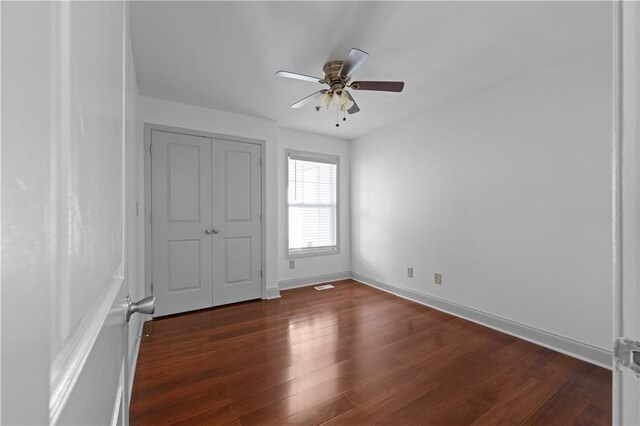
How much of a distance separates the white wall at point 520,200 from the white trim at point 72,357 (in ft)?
9.82

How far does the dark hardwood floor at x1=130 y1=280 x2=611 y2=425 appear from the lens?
1562 millimetres

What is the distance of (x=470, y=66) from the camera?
2346mm

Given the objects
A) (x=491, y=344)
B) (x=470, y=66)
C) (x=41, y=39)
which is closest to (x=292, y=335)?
(x=491, y=344)

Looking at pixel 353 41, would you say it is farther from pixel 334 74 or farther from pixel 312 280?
pixel 312 280

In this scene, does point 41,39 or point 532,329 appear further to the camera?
point 532,329

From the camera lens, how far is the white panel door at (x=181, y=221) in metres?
2.95

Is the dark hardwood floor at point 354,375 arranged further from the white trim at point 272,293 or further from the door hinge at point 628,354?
the door hinge at point 628,354

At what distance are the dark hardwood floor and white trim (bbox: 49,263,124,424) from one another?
61.0 inches

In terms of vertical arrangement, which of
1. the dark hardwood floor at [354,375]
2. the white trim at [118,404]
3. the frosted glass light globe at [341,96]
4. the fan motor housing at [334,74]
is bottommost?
the dark hardwood floor at [354,375]

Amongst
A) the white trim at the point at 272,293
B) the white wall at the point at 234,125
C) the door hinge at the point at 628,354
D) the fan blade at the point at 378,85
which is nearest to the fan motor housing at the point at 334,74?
the fan blade at the point at 378,85

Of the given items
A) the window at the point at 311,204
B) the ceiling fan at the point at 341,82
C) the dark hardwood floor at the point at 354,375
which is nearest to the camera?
the dark hardwood floor at the point at 354,375

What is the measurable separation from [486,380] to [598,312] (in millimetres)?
1099

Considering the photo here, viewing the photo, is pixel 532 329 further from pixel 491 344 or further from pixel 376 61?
pixel 376 61

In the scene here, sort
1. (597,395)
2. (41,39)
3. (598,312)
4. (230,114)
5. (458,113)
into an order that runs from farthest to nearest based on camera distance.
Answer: (230,114) → (458,113) → (598,312) → (597,395) → (41,39)
